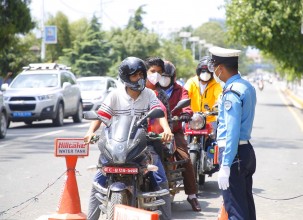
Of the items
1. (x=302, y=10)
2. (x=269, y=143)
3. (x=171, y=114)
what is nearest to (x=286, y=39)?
(x=302, y=10)

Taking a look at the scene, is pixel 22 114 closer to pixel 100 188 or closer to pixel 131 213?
pixel 100 188

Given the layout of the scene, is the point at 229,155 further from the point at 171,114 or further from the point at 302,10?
the point at 302,10

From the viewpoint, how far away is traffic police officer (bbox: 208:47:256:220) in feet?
19.2

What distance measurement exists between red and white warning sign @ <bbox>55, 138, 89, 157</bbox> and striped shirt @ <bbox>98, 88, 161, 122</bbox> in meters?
0.62

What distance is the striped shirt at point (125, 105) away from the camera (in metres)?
6.99

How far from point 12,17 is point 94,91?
4.55 meters

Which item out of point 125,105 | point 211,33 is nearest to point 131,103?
point 125,105

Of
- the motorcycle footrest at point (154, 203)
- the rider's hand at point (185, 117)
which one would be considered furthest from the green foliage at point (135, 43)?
the motorcycle footrest at point (154, 203)

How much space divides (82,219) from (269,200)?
3383 millimetres

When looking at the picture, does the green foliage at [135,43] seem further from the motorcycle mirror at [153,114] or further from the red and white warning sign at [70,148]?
the motorcycle mirror at [153,114]

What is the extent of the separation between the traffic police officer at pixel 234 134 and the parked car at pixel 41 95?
1692 centimetres

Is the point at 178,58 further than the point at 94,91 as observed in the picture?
Yes

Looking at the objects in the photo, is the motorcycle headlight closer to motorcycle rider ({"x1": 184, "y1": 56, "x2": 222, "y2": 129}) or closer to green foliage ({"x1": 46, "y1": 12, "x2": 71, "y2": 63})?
motorcycle rider ({"x1": 184, "y1": 56, "x2": 222, "y2": 129})

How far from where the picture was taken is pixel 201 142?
33.9 ft
